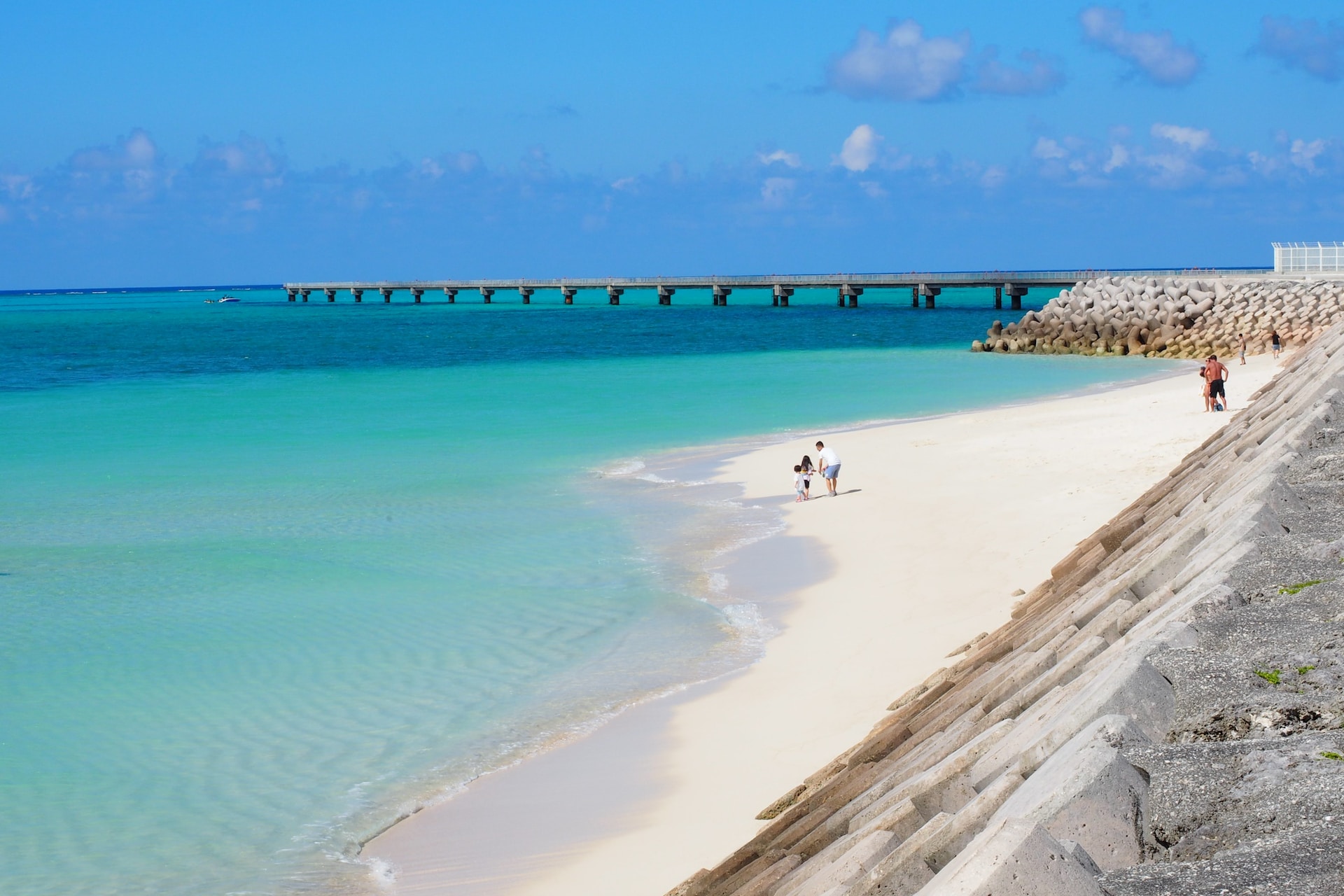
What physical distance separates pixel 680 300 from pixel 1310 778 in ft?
491

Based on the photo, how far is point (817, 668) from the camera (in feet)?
34.3

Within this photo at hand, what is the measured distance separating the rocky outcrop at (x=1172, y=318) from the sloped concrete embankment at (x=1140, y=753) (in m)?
35.6

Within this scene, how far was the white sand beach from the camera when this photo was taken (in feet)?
24.5

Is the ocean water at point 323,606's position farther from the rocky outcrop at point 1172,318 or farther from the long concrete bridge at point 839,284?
the long concrete bridge at point 839,284

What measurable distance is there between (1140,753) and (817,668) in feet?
24.0

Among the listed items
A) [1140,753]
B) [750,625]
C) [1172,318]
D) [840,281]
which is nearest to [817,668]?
[750,625]

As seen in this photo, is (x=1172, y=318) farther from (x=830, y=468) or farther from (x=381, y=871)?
(x=381, y=871)

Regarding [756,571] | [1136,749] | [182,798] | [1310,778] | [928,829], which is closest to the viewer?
[1310,778]

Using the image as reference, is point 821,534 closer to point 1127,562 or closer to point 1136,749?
point 1127,562

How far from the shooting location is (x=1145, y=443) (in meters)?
20.1

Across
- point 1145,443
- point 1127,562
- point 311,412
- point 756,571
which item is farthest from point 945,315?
point 1127,562

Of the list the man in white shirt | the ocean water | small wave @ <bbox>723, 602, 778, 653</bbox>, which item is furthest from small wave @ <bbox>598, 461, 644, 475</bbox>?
small wave @ <bbox>723, 602, 778, 653</bbox>

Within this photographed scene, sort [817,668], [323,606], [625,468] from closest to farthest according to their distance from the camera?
[817,668], [323,606], [625,468]

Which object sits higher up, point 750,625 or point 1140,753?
point 1140,753
